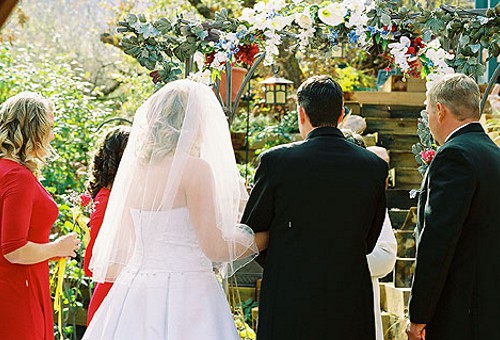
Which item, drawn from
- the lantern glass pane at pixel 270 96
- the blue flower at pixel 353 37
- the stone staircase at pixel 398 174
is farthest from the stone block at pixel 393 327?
the lantern glass pane at pixel 270 96

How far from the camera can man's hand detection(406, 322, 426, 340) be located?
3605 millimetres

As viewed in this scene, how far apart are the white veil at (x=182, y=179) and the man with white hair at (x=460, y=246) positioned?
729 mm

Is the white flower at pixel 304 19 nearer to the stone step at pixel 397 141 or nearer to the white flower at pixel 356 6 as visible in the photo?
the white flower at pixel 356 6

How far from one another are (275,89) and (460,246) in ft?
18.5

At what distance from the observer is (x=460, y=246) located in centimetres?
354

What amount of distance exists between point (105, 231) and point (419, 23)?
2136 mm

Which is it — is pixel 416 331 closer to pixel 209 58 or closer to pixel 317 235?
pixel 317 235

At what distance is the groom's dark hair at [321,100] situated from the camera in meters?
3.63

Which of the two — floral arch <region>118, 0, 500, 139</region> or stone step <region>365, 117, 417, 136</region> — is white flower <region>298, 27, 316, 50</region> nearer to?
floral arch <region>118, 0, 500, 139</region>

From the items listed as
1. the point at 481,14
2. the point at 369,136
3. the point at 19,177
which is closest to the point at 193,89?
the point at 19,177

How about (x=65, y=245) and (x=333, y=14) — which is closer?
(x=65, y=245)

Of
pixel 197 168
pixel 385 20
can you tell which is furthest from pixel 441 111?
pixel 385 20

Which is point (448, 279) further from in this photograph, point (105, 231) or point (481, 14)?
point (481, 14)

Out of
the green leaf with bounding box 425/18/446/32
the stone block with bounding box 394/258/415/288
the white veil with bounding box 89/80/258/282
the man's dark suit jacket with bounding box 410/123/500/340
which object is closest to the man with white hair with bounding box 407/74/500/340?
the man's dark suit jacket with bounding box 410/123/500/340
